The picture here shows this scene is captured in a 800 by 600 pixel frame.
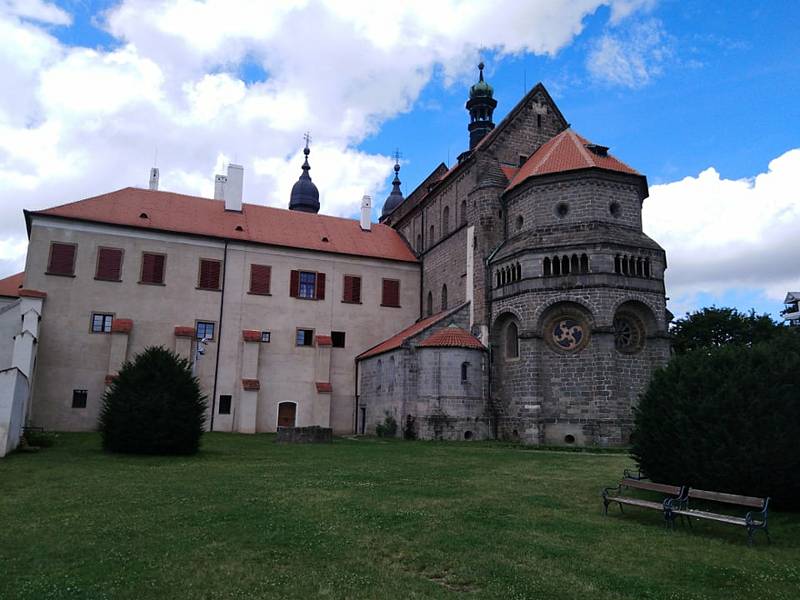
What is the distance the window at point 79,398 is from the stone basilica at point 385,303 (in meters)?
0.09

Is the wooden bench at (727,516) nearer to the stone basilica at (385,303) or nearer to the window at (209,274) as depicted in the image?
the stone basilica at (385,303)

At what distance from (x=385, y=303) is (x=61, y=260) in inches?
747

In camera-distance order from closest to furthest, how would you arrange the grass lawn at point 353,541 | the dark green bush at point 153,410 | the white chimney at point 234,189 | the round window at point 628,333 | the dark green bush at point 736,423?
the grass lawn at point 353,541 < the dark green bush at point 736,423 < the dark green bush at point 153,410 < the round window at point 628,333 < the white chimney at point 234,189

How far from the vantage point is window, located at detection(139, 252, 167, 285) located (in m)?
34.8

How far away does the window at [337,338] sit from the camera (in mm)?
38375

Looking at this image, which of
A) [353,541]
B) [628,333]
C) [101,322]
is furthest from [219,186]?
[353,541]

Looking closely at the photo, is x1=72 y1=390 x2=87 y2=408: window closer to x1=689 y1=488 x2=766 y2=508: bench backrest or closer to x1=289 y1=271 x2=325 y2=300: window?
x1=289 y1=271 x2=325 y2=300: window

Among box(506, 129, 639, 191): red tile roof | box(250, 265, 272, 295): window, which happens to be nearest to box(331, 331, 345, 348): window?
box(250, 265, 272, 295): window

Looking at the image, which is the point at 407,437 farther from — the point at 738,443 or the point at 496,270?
the point at 738,443

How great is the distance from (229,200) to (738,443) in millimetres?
34482

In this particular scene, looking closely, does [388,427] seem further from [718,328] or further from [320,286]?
[718,328]

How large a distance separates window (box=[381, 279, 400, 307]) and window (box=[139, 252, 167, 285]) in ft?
44.9

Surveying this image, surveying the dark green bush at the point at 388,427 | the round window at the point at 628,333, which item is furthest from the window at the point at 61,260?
the round window at the point at 628,333

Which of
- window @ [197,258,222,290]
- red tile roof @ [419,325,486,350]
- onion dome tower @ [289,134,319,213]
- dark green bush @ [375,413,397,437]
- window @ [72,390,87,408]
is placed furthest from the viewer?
onion dome tower @ [289,134,319,213]
